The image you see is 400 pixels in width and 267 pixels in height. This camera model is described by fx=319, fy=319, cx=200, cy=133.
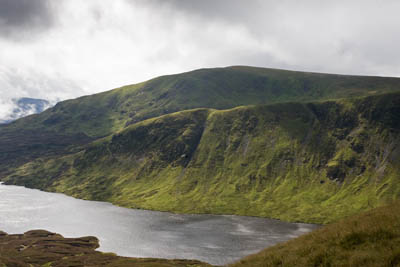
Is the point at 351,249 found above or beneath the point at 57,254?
above

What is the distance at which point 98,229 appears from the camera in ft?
652

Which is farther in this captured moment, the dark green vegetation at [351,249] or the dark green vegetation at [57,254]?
the dark green vegetation at [57,254]

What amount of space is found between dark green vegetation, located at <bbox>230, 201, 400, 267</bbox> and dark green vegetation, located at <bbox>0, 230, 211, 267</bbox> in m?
108

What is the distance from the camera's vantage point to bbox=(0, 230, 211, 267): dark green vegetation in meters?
126

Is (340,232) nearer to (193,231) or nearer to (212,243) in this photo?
(212,243)

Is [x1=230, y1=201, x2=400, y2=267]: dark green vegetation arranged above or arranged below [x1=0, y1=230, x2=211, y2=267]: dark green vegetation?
above

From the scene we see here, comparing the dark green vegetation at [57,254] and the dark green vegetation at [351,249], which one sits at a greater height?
the dark green vegetation at [351,249]

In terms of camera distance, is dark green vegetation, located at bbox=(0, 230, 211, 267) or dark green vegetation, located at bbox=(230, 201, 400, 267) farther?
dark green vegetation, located at bbox=(0, 230, 211, 267)

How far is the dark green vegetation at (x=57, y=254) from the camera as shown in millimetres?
125875

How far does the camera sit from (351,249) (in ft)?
58.4

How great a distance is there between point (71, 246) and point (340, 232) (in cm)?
16330

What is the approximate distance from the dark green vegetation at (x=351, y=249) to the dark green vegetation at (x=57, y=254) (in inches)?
4248

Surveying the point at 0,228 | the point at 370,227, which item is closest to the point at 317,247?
the point at 370,227

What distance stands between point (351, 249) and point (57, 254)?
501ft
